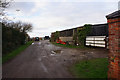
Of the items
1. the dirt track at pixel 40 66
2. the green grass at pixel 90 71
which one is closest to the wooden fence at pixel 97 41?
the dirt track at pixel 40 66

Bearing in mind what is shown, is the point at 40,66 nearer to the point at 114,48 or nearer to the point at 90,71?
the point at 90,71

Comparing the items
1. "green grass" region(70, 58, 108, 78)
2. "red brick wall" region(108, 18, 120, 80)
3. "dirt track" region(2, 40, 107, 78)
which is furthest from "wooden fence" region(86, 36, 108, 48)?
"red brick wall" region(108, 18, 120, 80)

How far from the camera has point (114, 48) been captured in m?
3.53

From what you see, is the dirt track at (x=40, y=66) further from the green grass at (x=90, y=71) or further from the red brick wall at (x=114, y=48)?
the red brick wall at (x=114, y=48)

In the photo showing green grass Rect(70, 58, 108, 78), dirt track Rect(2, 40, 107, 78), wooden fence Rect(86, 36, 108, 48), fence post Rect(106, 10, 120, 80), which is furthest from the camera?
wooden fence Rect(86, 36, 108, 48)

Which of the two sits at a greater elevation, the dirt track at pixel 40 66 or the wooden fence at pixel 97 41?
the wooden fence at pixel 97 41

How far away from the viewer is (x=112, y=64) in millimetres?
3623

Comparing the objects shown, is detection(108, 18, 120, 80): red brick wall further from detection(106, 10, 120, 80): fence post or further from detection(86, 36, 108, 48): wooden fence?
detection(86, 36, 108, 48): wooden fence

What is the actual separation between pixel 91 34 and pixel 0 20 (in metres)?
13.5

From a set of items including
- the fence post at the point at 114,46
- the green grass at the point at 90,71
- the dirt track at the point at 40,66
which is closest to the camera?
the fence post at the point at 114,46

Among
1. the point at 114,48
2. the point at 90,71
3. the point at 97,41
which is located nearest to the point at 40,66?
the point at 90,71

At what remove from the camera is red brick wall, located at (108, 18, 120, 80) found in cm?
340

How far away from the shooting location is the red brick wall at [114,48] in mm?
3405

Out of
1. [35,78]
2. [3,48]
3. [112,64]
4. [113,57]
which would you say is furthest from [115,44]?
→ [3,48]
